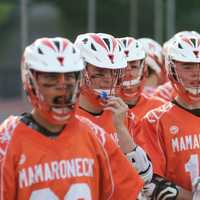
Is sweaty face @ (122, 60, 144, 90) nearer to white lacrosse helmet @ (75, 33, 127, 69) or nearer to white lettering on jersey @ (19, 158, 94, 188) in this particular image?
white lacrosse helmet @ (75, 33, 127, 69)

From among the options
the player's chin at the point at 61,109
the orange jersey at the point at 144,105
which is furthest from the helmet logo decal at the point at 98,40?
the orange jersey at the point at 144,105

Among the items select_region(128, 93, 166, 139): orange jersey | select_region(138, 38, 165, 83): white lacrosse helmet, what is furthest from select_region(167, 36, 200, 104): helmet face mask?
select_region(138, 38, 165, 83): white lacrosse helmet

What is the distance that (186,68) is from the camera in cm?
583

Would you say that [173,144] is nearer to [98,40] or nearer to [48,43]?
[98,40]

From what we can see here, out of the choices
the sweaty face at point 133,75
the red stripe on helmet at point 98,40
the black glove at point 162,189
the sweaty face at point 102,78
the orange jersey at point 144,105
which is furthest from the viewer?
the orange jersey at point 144,105

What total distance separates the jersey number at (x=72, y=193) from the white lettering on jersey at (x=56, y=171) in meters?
0.05

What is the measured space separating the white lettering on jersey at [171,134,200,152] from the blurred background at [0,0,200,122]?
15345 millimetres

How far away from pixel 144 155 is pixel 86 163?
2.44 ft

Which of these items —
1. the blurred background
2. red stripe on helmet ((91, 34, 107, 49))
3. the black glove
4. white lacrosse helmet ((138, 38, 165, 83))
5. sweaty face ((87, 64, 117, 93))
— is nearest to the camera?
sweaty face ((87, 64, 117, 93))

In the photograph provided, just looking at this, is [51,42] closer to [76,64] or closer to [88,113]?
[76,64]

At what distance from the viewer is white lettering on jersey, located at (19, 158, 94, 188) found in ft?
14.7

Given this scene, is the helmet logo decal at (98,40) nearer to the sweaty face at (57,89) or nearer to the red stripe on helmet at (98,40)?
the red stripe on helmet at (98,40)

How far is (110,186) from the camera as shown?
4691 mm

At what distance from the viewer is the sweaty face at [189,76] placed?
5.75m
